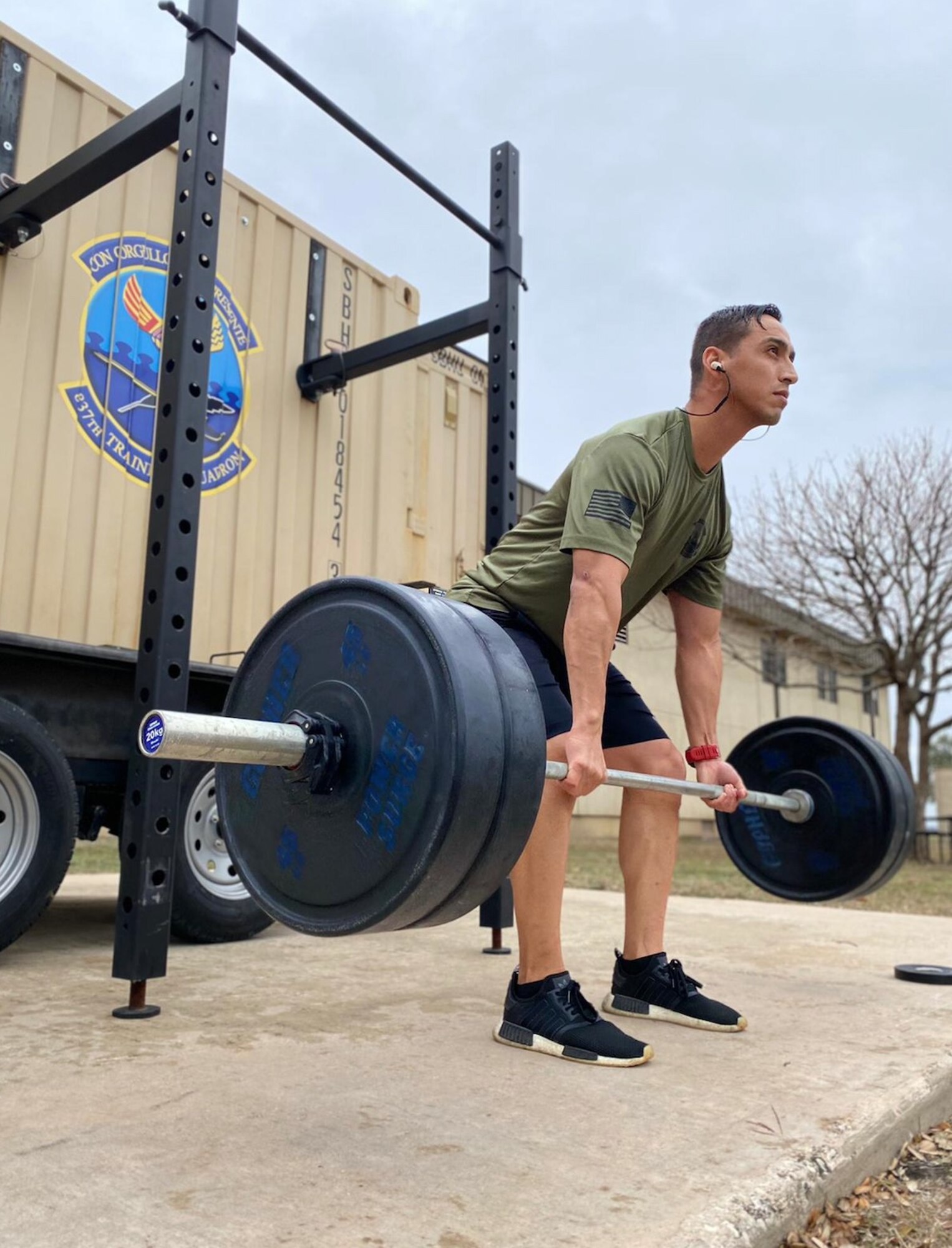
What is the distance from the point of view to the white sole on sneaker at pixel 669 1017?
6.39ft

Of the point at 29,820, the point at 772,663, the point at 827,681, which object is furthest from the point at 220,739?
the point at 827,681

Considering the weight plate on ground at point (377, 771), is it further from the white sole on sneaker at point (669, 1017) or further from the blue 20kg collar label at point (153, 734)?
the white sole on sneaker at point (669, 1017)

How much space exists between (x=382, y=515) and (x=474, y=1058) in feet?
7.42

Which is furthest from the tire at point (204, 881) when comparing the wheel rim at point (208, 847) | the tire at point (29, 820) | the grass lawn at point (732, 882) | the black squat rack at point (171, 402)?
the grass lawn at point (732, 882)

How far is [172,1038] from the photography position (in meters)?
1.77

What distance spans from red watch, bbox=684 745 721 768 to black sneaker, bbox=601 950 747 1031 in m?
0.41

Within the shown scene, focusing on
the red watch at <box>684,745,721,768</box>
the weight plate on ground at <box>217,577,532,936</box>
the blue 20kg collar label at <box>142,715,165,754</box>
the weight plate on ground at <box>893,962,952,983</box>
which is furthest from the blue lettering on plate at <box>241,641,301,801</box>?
the weight plate on ground at <box>893,962,952,983</box>

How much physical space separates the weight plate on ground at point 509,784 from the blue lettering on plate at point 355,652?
127 millimetres

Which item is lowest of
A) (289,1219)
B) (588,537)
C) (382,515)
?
(289,1219)

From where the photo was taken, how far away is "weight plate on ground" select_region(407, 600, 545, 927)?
3.83 ft

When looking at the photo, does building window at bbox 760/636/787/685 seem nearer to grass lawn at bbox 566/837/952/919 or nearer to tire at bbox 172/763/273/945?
grass lawn at bbox 566/837/952/919

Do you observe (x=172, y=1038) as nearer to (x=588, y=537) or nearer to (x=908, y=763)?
(x=588, y=537)

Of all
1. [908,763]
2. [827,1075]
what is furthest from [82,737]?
Answer: [908,763]

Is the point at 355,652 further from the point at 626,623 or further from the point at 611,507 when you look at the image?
the point at 626,623
